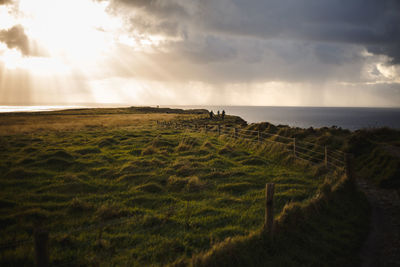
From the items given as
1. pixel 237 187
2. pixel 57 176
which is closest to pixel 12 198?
pixel 57 176

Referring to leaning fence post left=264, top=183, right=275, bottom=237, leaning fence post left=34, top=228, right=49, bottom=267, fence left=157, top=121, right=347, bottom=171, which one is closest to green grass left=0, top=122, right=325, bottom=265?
leaning fence post left=34, top=228, right=49, bottom=267

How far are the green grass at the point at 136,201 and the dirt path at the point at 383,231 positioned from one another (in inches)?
89.9

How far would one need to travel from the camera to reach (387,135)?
60.9ft

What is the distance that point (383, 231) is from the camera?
729 cm

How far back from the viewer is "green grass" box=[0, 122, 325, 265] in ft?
19.4

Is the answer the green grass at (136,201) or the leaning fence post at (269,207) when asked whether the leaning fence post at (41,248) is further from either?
the leaning fence post at (269,207)

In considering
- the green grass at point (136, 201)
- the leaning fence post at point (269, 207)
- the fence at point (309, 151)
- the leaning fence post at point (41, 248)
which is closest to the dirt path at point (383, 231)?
the fence at point (309, 151)

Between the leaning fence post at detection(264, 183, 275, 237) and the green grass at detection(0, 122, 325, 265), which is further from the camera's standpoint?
the green grass at detection(0, 122, 325, 265)

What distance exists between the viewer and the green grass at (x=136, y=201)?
5.90m

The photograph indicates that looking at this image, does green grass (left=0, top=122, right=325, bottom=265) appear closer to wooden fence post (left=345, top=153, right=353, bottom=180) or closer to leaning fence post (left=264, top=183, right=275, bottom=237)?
leaning fence post (left=264, top=183, right=275, bottom=237)

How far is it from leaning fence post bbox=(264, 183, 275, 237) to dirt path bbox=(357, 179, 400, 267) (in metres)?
2.52

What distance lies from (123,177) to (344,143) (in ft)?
55.0

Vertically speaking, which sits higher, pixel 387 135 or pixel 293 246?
pixel 387 135

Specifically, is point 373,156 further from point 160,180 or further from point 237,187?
point 160,180
